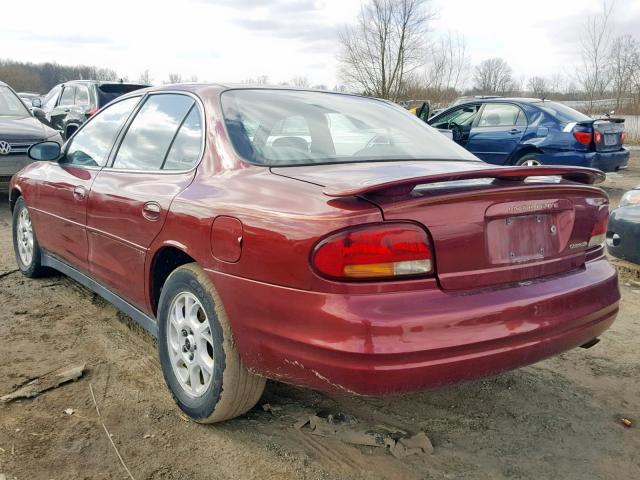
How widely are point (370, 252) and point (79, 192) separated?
231 centimetres

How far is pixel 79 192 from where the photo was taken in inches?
139

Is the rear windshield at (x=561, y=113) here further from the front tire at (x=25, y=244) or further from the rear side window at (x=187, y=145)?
the front tire at (x=25, y=244)

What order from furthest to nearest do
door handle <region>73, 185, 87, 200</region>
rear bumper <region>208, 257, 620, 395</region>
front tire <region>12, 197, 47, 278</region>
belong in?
front tire <region>12, 197, 47, 278</region> → door handle <region>73, 185, 87, 200</region> → rear bumper <region>208, 257, 620, 395</region>

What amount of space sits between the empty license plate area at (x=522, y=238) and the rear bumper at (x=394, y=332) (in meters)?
0.12

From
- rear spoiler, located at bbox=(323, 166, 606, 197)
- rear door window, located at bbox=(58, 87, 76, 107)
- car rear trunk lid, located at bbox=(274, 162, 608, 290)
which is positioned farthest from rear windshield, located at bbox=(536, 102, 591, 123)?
rear door window, located at bbox=(58, 87, 76, 107)

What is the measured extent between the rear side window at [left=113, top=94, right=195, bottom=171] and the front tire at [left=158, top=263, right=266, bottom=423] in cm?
72

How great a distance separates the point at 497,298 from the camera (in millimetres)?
2074

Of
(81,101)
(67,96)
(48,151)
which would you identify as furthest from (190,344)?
(67,96)

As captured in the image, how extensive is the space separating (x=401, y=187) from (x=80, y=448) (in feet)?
5.58

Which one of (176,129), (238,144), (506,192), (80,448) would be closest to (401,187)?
(506,192)

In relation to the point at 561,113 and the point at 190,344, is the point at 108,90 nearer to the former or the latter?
the point at 561,113

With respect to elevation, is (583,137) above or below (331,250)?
above

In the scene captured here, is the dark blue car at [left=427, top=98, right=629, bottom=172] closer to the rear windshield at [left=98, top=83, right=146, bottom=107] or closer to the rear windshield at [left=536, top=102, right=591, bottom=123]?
the rear windshield at [left=536, top=102, right=591, bottom=123]

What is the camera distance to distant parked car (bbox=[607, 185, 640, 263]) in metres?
4.47
